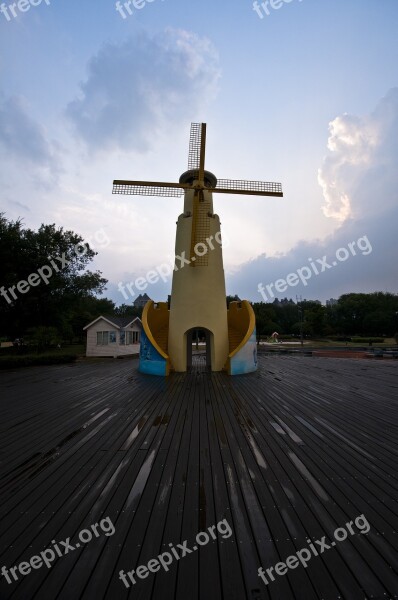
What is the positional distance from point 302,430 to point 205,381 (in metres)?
5.02

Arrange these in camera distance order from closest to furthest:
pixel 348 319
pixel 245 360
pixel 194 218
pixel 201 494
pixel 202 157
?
pixel 201 494 → pixel 245 360 → pixel 194 218 → pixel 202 157 → pixel 348 319

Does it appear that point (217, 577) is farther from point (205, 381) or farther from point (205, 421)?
point (205, 381)

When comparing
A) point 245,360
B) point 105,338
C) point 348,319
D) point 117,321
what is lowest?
point 245,360

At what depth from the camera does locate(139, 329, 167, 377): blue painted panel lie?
11.3 meters

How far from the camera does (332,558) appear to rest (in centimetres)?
234

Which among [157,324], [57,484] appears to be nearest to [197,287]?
[157,324]

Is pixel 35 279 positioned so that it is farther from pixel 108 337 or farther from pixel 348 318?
pixel 348 318

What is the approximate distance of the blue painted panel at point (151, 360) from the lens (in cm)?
1127

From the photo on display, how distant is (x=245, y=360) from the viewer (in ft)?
38.2

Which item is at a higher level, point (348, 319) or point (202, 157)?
point (202, 157)

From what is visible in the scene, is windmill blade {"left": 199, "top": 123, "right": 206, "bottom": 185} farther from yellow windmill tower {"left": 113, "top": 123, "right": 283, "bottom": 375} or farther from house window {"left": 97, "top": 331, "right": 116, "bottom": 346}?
house window {"left": 97, "top": 331, "right": 116, "bottom": 346}

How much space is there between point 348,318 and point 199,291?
6203 cm

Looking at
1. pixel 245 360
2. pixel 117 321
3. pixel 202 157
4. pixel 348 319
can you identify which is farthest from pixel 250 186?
pixel 348 319

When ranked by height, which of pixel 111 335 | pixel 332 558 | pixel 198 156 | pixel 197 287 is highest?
pixel 198 156
